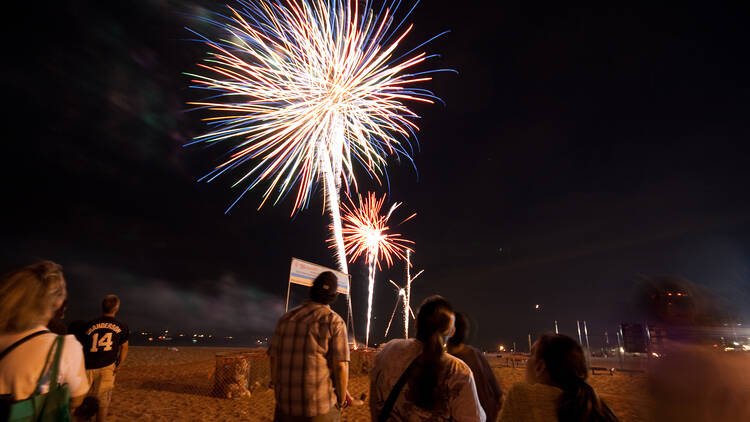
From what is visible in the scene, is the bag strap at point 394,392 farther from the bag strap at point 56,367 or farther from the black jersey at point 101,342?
the black jersey at point 101,342

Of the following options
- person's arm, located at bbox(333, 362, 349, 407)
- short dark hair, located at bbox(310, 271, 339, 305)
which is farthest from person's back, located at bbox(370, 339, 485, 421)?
short dark hair, located at bbox(310, 271, 339, 305)

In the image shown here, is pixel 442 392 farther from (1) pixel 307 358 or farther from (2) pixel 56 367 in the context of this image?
(2) pixel 56 367

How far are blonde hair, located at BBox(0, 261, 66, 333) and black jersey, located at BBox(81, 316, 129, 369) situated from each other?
9.92ft

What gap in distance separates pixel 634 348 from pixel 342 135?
1265 cm

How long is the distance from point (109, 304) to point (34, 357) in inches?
136

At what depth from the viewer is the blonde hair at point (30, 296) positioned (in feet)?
5.81

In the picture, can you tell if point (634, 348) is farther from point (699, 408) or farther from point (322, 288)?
point (322, 288)

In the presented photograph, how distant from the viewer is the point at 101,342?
14.4 feet

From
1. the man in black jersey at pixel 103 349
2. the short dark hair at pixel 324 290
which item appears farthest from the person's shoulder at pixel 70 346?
the man in black jersey at pixel 103 349

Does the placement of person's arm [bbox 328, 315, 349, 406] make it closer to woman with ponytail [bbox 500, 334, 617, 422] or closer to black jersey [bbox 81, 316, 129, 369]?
woman with ponytail [bbox 500, 334, 617, 422]

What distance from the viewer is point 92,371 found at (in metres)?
4.24

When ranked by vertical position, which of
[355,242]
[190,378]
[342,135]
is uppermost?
[342,135]

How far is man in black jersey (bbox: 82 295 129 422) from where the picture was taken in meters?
4.26

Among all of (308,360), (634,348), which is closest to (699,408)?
(308,360)
